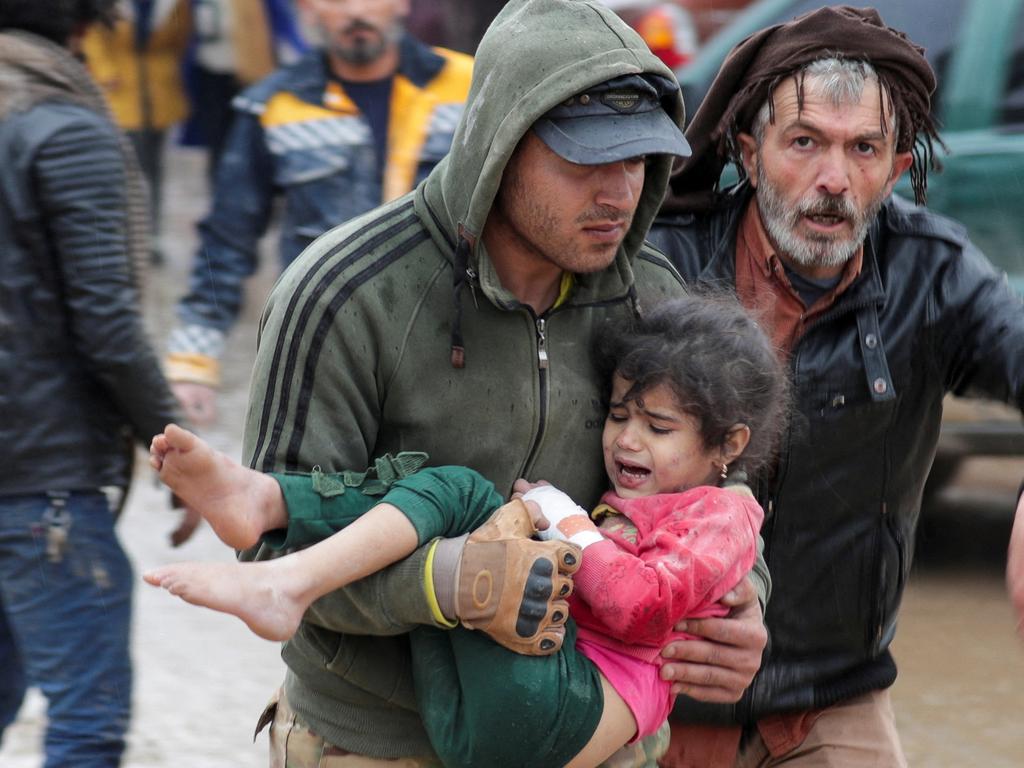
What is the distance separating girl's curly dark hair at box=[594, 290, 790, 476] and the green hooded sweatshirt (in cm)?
8

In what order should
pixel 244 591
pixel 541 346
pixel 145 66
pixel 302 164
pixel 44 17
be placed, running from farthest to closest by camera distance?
1. pixel 145 66
2. pixel 302 164
3. pixel 44 17
4. pixel 541 346
5. pixel 244 591

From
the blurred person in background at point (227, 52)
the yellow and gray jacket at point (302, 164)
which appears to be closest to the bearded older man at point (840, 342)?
the yellow and gray jacket at point (302, 164)

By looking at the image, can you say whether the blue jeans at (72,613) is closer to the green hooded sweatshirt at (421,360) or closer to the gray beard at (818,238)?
the green hooded sweatshirt at (421,360)

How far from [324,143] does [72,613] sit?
1.72m

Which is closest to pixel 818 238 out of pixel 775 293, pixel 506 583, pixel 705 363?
pixel 775 293

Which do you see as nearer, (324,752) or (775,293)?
(324,752)

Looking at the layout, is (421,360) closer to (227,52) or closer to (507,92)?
(507,92)

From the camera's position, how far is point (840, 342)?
3.10 meters

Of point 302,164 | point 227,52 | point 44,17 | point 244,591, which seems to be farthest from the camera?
point 227,52

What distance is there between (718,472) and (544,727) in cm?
58

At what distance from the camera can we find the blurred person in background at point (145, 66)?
8.30m

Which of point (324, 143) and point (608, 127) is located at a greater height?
point (608, 127)

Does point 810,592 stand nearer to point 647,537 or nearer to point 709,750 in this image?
point 709,750

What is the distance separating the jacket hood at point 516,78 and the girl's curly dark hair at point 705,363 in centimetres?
31
